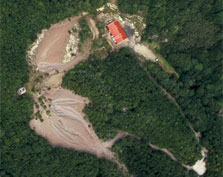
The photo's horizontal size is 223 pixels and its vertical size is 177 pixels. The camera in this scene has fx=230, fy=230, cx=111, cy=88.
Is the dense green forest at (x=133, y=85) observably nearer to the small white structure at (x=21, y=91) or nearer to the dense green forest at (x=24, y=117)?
the dense green forest at (x=24, y=117)

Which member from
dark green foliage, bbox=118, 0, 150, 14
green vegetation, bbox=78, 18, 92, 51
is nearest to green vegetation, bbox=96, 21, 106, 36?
green vegetation, bbox=78, 18, 92, 51

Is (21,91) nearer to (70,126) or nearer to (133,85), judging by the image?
(70,126)

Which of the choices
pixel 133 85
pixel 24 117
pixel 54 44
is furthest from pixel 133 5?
pixel 24 117

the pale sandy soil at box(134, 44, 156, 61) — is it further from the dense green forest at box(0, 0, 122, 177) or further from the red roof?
the dense green forest at box(0, 0, 122, 177)

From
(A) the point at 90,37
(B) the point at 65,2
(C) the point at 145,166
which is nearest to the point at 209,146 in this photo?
(C) the point at 145,166

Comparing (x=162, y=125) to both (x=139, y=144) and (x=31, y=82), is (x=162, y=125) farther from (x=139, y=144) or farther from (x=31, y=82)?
(x=31, y=82)

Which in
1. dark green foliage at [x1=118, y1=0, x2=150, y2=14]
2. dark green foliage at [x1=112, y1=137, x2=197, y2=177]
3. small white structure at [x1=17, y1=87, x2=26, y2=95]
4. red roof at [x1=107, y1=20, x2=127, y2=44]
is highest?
dark green foliage at [x1=118, y1=0, x2=150, y2=14]
